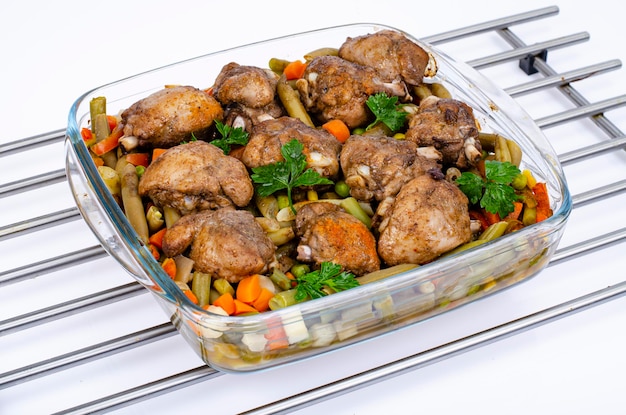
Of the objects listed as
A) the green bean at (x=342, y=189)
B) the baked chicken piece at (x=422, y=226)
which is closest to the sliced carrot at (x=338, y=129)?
→ the green bean at (x=342, y=189)

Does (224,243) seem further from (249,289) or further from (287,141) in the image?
(287,141)

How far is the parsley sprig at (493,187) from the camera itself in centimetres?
315

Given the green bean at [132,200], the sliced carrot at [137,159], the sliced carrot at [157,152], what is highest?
the sliced carrot at [157,152]

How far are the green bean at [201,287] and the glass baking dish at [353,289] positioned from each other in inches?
3.5

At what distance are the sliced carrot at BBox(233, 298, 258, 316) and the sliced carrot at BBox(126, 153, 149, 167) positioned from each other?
75cm

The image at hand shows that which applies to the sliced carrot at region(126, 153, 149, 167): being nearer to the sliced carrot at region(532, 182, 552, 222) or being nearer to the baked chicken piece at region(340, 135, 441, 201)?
the baked chicken piece at region(340, 135, 441, 201)

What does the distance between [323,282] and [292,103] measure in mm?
880

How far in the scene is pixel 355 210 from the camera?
3172 millimetres

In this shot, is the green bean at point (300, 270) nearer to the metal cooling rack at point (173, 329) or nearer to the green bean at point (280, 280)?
the green bean at point (280, 280)

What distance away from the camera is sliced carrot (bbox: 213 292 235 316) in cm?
290

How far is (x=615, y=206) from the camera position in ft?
13.2

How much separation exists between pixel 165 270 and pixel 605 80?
2.64 meters

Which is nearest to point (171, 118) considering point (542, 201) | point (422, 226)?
point (422, 226)

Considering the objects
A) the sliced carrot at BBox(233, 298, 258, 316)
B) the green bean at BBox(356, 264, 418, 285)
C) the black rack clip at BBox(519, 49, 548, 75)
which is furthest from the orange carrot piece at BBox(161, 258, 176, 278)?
the black rack clip at BBox(519, 49, 548, 75)
